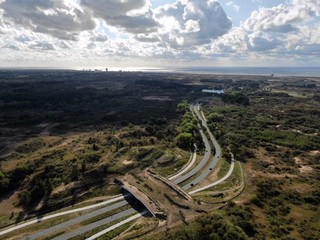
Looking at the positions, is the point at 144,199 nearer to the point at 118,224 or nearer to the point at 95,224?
the point at 118,224

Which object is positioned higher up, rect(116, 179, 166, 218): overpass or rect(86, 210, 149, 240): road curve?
rect(116, 179, 166, 218): overpass

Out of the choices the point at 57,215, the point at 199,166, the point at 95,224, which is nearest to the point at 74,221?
the point at 95,224

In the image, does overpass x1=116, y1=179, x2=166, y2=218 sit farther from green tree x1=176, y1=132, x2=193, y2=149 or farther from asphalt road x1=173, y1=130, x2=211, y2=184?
green tree x1=176, y1=132, x2=193, y2=149

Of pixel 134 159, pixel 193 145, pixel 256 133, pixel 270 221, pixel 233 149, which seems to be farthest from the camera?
pixel 256 133

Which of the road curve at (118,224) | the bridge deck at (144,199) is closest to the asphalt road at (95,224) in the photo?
the road curve at (118,224)

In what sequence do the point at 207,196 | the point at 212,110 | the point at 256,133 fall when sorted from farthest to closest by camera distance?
the point at 212,110, the point at 256,133, the point at 207,196

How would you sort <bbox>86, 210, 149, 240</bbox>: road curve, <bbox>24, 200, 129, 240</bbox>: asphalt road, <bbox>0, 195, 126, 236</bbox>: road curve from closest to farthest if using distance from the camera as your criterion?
<bbox>86, 210, 149, 240</bbox>: road curve → <bbox>24, 200, 129, 240</bbox>: asphalt road → <bbox>0, 195, 126, 236</bbox>: road curve

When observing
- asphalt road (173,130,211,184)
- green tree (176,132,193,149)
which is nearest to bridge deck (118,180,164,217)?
asphalt road (173,130,211,184)

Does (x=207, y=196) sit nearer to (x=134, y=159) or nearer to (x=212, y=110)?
(x=134, y=159)

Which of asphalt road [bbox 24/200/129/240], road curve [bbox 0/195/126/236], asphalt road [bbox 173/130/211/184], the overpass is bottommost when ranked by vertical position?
asphalt road [bbox 173/130/211/184]

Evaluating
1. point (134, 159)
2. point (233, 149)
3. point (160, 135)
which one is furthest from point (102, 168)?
point (233, 149)

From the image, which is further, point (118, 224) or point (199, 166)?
point (199, 166)
